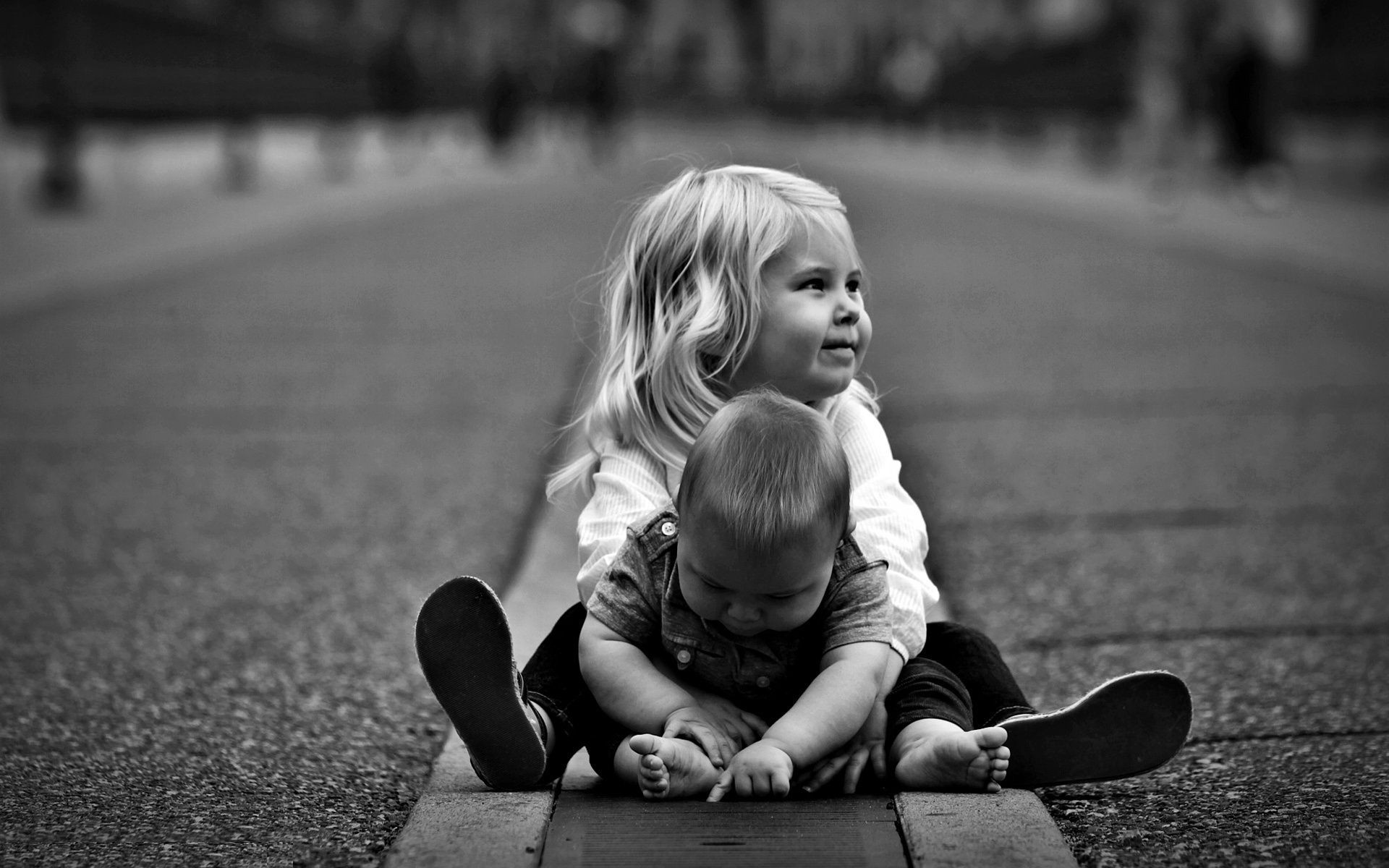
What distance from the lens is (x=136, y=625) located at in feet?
11.9

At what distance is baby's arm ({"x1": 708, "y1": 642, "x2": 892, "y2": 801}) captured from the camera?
237 centimetres

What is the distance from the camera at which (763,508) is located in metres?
2.30

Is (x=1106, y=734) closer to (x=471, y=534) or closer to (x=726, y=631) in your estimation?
(x=726, y=631)

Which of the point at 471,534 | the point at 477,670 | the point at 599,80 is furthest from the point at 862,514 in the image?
the point at 599,80

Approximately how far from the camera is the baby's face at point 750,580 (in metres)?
2.33

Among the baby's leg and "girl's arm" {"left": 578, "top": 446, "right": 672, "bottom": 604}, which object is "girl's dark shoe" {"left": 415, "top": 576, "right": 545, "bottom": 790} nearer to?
the baby's leg

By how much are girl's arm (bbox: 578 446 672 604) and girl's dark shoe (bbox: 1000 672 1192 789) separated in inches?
25.7

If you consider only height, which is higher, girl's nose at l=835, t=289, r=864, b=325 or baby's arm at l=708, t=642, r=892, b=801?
girl's nose at l=835, t=289, r=864, b=325

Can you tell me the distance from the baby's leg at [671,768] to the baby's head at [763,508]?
0.20 metres

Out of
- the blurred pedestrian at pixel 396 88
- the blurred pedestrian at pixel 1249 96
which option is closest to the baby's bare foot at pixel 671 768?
the blurred pedestrian at pixel 1249 96

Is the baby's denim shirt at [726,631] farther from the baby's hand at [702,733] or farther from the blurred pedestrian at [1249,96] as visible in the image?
the blurred pedestrian at [1249,96]

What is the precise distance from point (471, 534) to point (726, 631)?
206 cm

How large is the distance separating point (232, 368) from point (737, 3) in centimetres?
8902

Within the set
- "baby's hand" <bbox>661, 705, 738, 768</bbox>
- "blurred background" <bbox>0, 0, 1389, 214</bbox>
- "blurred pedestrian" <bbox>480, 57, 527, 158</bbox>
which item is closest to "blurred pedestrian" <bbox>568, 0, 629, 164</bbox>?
"blurred background" <bbox>0, 0, 1389, 214</bbox>
